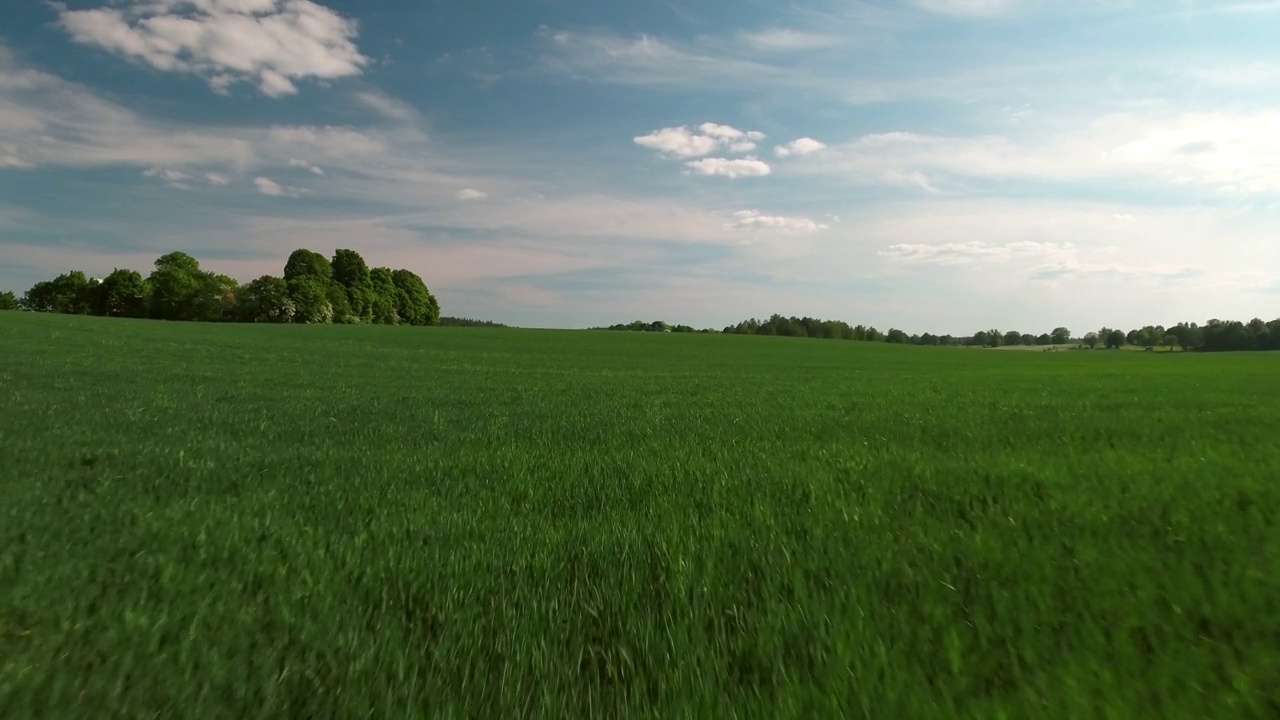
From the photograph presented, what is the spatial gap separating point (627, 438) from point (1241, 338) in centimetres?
12908

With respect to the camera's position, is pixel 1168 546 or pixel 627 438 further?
pixel 627 438

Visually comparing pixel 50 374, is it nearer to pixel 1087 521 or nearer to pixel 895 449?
pixel 895 449

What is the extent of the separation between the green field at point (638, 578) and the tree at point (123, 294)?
4406 inches

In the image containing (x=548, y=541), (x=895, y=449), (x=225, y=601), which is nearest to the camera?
(x=225, y=601)

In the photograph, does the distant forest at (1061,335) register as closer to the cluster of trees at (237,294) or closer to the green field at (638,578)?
the cluster of trees at (237,294)

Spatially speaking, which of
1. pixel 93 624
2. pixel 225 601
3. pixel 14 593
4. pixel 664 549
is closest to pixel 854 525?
pixel 664 549

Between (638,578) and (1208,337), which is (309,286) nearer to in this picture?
(638,578)

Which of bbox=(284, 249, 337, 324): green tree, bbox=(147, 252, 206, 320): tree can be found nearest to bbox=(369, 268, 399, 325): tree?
bbox=(284, 249, 337, 324): green tree

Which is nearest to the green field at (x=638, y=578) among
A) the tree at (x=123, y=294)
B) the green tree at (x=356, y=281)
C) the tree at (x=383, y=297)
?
the green tree at (x=356, y=281)

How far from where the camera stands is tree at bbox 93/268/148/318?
321 ft

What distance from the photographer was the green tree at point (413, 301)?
115625mm

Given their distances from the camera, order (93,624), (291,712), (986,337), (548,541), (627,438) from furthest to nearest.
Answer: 1. (986,337)
2. (627,438)
3. (548,541)
4. (93,624)
5. (291,712)

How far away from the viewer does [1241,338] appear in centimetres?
10069

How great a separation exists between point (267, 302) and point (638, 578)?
9600 cm
